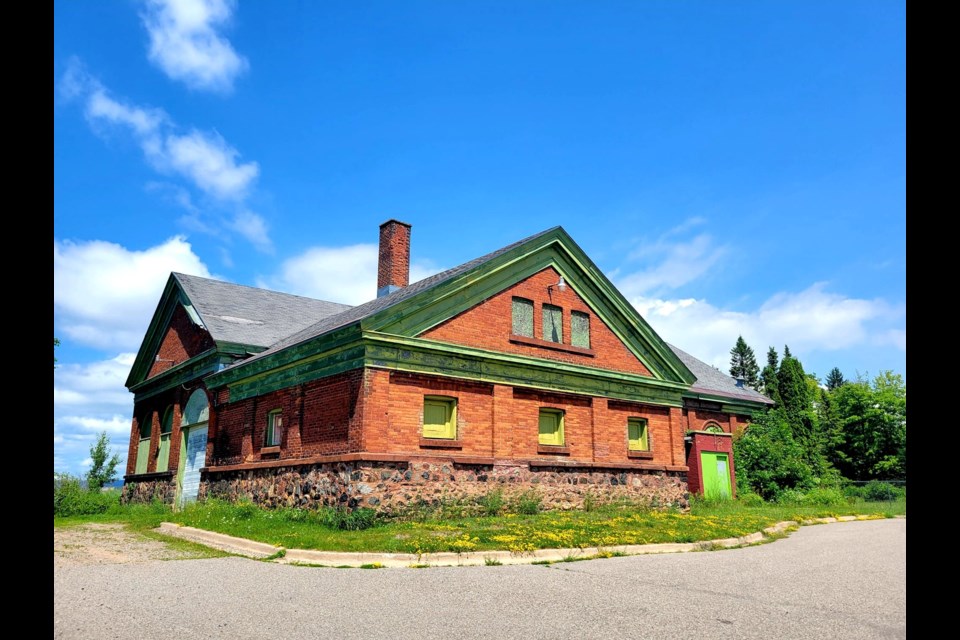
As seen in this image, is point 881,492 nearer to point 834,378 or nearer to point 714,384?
point 714,384

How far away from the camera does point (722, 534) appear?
1513cm

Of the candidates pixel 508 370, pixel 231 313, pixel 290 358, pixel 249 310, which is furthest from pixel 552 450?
pixel 249 310

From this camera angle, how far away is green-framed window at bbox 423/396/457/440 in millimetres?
17250

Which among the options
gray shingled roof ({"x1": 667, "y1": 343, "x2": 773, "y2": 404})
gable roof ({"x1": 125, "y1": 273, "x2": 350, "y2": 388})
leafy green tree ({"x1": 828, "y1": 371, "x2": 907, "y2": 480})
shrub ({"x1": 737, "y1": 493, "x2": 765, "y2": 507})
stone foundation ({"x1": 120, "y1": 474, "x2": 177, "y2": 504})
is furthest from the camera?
leafy green tree ({"x1": 828, "y1": 371, "x2": 907, "y2": 480})

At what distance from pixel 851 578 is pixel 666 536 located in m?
4.48

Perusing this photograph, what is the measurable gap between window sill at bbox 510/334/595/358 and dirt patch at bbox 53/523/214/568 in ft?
32.5

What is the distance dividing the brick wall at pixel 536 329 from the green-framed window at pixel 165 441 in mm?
12544

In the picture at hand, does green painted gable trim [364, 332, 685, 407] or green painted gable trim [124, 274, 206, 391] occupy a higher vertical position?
green painted gable trim [124, 274, 206, 391]

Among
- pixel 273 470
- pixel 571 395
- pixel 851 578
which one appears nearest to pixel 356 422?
pixel 273 470

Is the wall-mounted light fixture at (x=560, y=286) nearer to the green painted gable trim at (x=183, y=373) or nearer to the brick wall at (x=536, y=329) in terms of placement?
the brick wall at (x=536, y=329)

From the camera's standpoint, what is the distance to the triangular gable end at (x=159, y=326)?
2584cm

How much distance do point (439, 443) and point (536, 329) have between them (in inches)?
196

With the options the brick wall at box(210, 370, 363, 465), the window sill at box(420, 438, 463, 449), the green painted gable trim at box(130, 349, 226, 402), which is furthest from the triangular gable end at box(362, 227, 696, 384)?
the green painted gable trim at box(130, 349, 226, 402)

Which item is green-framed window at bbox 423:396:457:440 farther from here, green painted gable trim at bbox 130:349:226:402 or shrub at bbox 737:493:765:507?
shrub at bbox 737:493:765:507
